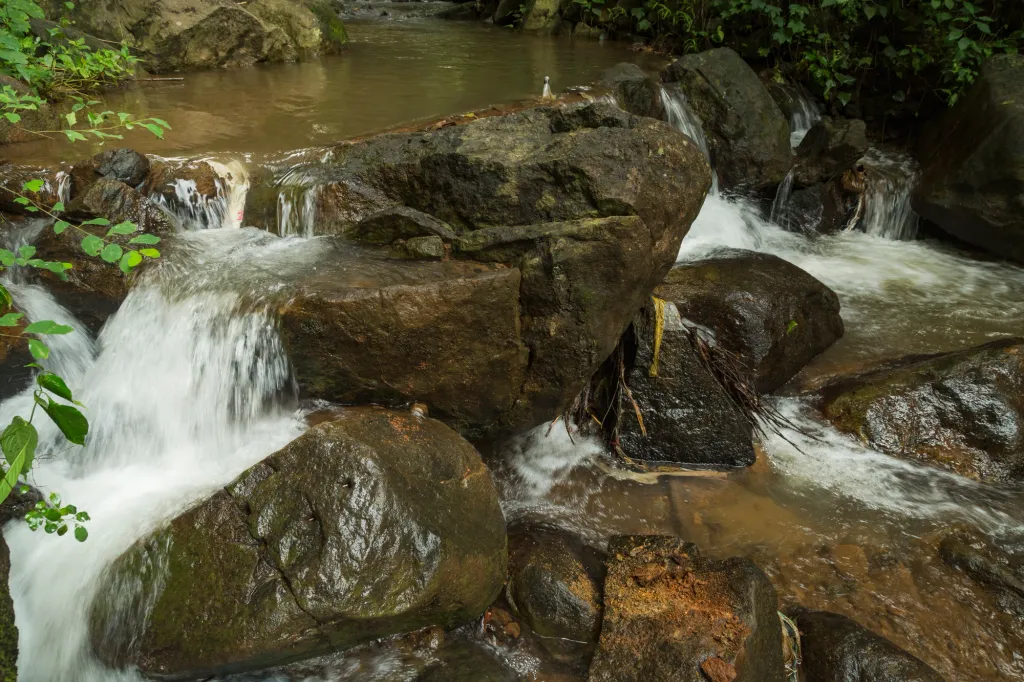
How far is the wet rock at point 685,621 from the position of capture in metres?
2.62

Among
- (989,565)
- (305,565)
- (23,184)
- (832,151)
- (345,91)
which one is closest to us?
(305,565)

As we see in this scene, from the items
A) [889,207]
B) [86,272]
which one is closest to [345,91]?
[86,272]

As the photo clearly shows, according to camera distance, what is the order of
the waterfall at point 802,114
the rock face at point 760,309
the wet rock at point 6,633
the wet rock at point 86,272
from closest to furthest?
the wet rock at point 6,633
the wet rock at point 86,272
the rock face at point 760,309
the waterfall at point 802,114

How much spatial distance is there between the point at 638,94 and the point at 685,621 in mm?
5945

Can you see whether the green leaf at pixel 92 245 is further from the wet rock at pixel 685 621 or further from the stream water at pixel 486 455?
the wet rock at pixel 685 621

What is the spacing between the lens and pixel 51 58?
458 cm

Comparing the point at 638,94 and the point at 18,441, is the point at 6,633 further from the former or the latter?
the point at 638,94

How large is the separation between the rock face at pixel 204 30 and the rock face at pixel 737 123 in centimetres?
542

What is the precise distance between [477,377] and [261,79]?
21.5 feet

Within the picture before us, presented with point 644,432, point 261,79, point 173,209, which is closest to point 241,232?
point 173,209

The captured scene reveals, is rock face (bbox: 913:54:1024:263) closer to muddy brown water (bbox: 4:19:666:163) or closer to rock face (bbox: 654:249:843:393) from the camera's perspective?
rock face (bbox: 654:249:843:393)

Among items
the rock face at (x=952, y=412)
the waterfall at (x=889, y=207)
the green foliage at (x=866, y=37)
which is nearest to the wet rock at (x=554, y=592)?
the rock face at (x=952, y=412)

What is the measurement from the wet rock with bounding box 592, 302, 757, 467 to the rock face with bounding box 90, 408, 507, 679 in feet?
4.54

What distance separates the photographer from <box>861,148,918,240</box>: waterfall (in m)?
7.46
